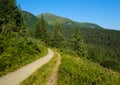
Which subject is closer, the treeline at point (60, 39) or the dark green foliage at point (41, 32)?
the treeline at point (60, 39)

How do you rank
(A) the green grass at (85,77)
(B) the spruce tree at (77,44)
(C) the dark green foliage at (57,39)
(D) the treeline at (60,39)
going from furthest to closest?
(C) the dark green foliage at (57,39) → (D) the treeline at (60,39) → (B) the spruce tree at (77,44) → (A) the green grass at (85,77)

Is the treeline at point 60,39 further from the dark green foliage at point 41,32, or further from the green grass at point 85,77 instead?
the green grass at point 85,77

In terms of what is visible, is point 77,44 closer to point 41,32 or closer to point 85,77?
point 41,32

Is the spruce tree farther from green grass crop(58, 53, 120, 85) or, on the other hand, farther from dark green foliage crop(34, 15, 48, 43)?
green grass crop(58, 53, 120, 85)

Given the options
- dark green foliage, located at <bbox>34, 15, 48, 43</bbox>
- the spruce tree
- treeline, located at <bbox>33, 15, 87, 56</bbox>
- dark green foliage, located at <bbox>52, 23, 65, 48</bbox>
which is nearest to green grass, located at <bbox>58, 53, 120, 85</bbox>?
treeline, located at <bbox>33, 15, 87, 56</bbox>

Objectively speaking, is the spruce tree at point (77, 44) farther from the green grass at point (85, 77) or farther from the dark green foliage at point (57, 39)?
the green grass at point (85, 77)

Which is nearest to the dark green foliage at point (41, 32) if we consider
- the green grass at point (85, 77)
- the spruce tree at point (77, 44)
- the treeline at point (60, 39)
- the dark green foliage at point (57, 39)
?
the treeline at point (60, 39)

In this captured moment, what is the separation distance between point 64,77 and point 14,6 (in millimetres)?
27671

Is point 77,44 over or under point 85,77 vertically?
under

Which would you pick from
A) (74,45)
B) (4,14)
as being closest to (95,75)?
(4,14)

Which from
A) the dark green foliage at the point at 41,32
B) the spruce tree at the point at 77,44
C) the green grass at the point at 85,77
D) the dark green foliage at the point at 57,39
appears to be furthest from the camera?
the dark green foliage at the point at 41,32

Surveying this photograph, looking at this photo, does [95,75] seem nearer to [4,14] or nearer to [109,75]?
[109,75]

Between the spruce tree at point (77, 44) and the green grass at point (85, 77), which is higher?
the green grass at point (85, 77)

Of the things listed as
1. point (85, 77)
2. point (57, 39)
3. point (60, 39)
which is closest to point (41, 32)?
point (57, 39)
